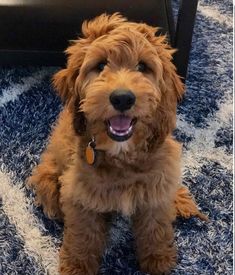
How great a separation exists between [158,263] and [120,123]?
544mm

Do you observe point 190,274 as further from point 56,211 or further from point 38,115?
point 38,115

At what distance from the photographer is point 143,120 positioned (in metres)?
1.34

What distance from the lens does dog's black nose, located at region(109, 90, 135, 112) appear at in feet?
4.05

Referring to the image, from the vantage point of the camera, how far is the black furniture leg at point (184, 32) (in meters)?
1.93

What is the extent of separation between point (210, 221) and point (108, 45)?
2.59ft

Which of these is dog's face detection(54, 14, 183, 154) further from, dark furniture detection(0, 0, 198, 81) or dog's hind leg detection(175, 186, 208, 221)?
dark furniture detection(0, 0, 198, 81)

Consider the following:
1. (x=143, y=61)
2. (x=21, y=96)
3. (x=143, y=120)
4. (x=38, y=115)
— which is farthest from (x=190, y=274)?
(x=21, y=96)

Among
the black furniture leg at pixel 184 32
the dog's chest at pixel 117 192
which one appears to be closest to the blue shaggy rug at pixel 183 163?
the black furniture leg at pixel 184 32

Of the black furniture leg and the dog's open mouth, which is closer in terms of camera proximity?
the dog's open mouth

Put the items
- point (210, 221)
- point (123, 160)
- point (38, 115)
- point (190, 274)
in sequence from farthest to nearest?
point (38, 115)
point (210, 221)
point (190, 274)
point (123, 160)

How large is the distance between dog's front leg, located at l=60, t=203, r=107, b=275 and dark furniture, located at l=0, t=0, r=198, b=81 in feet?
2.67

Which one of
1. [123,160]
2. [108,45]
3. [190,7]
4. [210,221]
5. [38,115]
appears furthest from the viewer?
[38,115]

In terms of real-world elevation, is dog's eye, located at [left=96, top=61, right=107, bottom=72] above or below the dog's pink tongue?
above

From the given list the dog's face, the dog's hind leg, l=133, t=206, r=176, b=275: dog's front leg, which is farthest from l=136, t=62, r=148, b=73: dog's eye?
the dog's hind leg
